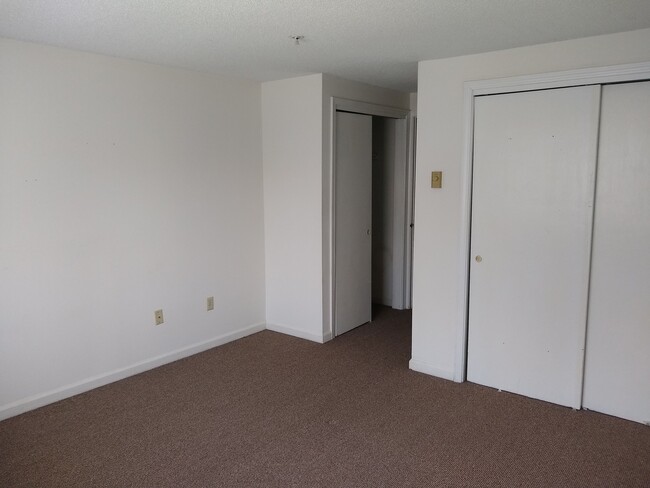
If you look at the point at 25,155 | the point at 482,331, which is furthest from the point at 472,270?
the point at 25,155

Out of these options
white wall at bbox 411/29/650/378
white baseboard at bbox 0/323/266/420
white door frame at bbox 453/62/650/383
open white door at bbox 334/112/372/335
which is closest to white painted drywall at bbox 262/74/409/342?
open white door at bbox 334/112/372/335

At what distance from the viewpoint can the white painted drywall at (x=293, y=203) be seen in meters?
4.13

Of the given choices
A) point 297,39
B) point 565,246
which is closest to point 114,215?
point 297,39

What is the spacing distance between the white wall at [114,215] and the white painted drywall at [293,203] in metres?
0.15

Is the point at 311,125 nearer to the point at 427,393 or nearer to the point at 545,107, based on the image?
the point at 545,107

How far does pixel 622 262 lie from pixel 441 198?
3.79ft

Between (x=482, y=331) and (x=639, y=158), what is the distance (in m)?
1.41

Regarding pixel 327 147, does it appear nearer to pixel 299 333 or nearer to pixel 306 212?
pixel 306 212

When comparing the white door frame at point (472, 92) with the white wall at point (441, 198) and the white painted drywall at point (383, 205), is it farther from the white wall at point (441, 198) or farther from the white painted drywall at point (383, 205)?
the white painted drywall at point (383, 205)

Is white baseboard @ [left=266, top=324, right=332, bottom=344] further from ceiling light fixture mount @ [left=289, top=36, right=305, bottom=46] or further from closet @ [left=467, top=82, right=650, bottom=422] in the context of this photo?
ceiling light fixture mount @ [left=289, top=36, right=305, bottom=46]

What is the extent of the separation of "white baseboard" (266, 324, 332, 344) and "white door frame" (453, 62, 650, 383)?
3.95ft

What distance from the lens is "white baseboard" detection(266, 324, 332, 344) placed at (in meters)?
4.29

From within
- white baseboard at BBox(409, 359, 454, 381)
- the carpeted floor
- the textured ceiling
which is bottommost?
the carpeted floor

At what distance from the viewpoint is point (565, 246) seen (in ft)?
10.0
